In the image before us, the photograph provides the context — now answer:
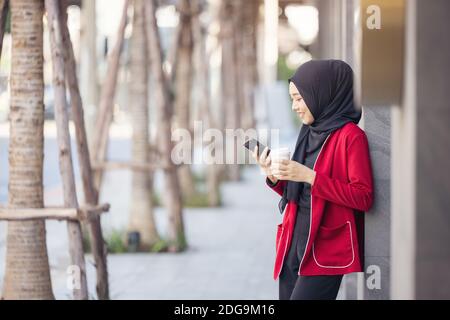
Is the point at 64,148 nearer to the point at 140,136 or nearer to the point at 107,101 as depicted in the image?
the point at 107,101

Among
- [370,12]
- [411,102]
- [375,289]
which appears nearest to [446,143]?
[411,102]

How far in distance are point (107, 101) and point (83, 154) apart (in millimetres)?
2979

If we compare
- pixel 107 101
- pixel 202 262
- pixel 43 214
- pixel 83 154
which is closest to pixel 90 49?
pixel 202 262

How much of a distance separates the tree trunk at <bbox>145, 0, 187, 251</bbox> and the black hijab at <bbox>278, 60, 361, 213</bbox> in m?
6.80

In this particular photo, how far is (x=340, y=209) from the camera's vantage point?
5.20 metres

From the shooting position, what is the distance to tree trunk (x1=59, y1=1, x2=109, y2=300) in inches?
311

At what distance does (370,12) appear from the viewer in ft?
14.5

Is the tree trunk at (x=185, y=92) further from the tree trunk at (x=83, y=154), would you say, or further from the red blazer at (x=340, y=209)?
the red blazer at (x=340, y=209)

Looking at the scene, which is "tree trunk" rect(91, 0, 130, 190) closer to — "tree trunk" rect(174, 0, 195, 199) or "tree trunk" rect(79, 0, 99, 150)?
"tree trunk" rect(174, 0, 195, 199)

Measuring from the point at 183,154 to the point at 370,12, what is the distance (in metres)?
12.1

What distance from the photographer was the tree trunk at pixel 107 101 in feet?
35.0

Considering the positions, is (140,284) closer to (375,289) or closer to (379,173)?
(375,289)

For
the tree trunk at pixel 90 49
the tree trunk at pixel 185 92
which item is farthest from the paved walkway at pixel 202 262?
the tree trunk at pixel 90 49
